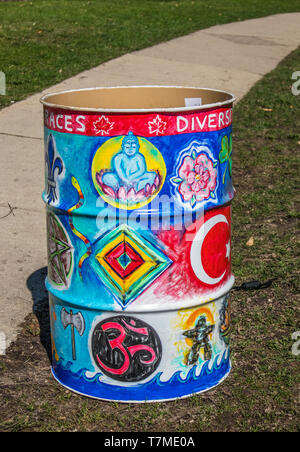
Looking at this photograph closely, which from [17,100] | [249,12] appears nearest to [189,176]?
[17,100]

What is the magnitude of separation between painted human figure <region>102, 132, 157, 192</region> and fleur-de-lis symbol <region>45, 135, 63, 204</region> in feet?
0.89

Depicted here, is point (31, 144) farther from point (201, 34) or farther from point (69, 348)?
point (201, 34)

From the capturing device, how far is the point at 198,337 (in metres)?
3.26

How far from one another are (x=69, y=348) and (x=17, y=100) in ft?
18.1

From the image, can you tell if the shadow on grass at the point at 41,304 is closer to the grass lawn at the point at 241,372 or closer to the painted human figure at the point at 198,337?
the grass lawn at the point at 241,372

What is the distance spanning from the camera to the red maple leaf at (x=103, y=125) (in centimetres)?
292

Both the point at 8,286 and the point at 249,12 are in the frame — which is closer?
the point at 8,286

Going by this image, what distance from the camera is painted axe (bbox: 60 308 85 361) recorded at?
10.6 feet

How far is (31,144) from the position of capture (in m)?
7.05

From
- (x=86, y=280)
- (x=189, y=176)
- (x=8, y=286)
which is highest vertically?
(x=189, y=176)

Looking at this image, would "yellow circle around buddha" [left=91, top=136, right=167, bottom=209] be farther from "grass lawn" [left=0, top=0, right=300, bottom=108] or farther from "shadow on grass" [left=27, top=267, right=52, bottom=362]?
"grass lawn" [left=0, top=0, right=300, bottom=108]

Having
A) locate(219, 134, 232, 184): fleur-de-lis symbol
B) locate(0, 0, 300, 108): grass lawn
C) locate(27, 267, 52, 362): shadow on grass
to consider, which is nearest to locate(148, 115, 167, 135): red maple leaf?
locate(219, 134, 232, 184): fleur-de-lis symbol

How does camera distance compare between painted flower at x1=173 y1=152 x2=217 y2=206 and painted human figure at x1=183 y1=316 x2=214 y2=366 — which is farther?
painted human figure at x1=183 y1=316 x2=214 y2=366

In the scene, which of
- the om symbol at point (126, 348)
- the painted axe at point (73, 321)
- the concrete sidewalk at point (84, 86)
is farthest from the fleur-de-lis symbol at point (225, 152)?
the concrete sidewalk at point (84, 86)
